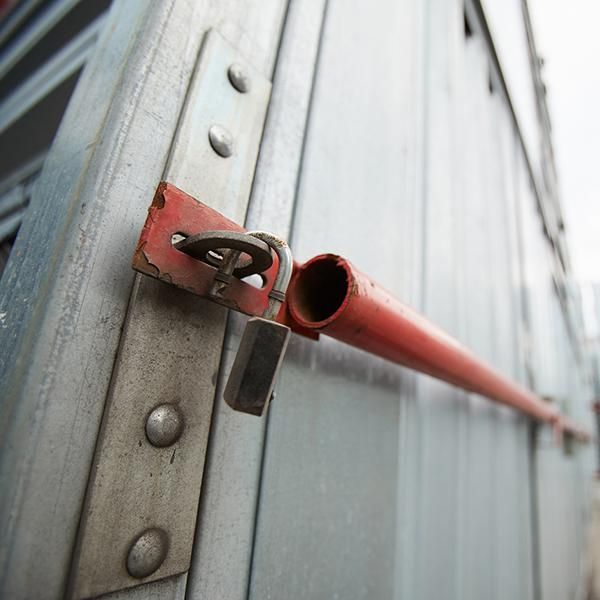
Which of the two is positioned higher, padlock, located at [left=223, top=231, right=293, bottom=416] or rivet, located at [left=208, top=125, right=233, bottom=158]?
rivet, located at [left=208, top=125, right=233, bottom=158]

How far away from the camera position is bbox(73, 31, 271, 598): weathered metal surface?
0.23 metres

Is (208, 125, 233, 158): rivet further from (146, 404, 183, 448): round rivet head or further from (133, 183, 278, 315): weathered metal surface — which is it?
(146, 404, 183, 448): round rivet head

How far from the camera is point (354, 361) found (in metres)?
0.52

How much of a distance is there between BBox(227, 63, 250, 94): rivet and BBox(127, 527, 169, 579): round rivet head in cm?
40

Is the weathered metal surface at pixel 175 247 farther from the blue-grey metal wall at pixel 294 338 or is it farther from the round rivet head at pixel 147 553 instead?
the round rivet head at pixel 147 553

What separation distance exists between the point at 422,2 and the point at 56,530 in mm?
1294

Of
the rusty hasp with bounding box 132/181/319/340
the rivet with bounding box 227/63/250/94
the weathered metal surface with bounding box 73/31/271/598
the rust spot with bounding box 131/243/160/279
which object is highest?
the rivet with bounding box 227/63/250/94

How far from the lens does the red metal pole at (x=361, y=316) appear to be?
1.06 feet

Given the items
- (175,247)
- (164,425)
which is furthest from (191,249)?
(164,425)

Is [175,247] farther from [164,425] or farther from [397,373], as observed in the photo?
[397,373]

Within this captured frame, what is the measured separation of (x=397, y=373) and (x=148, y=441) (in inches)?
18.3

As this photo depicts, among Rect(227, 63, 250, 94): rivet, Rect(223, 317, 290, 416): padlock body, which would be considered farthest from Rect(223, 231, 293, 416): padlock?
Rect(227, 63, 250, 94): rivet

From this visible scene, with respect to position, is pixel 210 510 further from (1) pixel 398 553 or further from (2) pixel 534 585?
(2) pixel 534 585

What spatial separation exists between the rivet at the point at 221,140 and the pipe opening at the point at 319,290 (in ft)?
0.44
